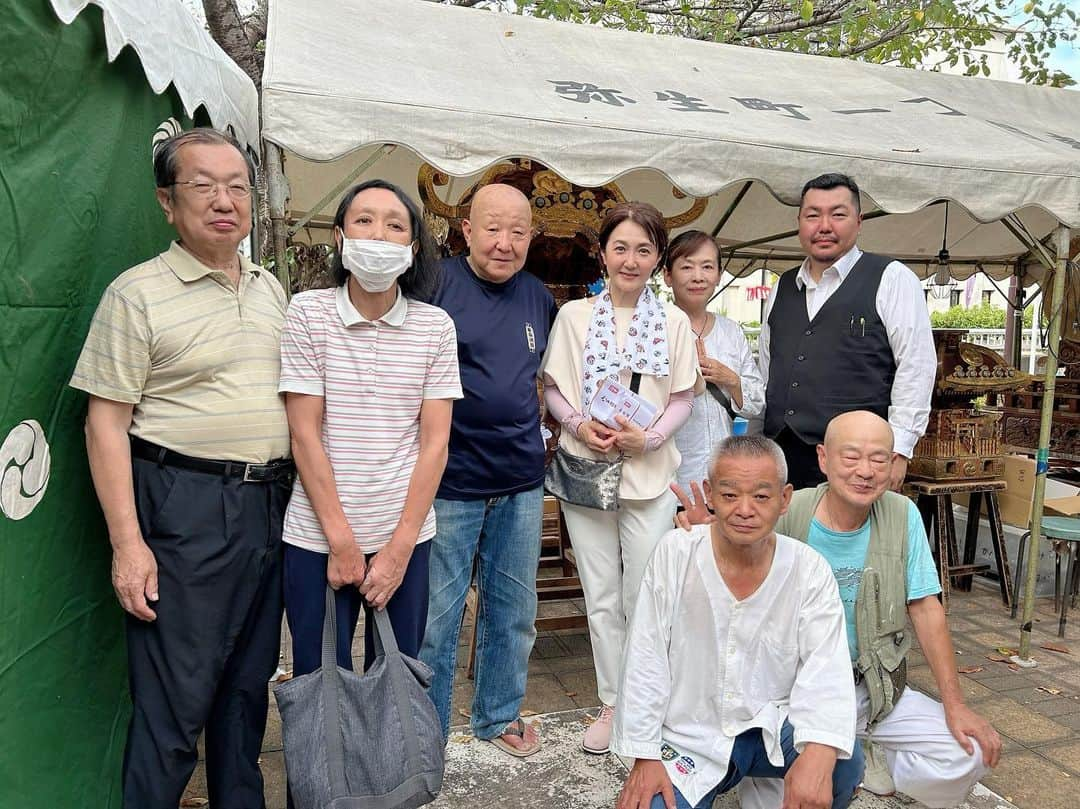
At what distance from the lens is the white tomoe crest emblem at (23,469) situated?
177 centimetres

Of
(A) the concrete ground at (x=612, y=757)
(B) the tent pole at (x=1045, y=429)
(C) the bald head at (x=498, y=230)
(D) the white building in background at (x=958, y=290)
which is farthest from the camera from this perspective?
(D) the white building in background at (x=958, y=290)

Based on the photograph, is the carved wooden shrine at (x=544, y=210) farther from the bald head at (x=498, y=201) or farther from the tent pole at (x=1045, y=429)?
the tent pole at (x=1045, y=429)

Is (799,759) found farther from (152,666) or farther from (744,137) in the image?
(744,137)

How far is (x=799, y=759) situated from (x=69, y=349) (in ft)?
6.69

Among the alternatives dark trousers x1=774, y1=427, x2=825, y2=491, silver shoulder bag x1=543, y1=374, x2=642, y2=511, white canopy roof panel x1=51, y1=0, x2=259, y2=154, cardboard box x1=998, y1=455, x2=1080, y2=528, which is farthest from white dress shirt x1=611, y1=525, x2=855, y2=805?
cardboard box x1=998, y1=455, x2=1080, y2=528

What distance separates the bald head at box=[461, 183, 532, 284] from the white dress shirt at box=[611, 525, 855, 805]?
3.56ft

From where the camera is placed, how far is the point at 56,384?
1948 millimetres

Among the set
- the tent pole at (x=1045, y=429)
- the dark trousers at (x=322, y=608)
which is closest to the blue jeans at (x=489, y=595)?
the dark trousers at (x=322, y=608)

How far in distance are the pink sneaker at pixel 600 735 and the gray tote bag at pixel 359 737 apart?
99cm

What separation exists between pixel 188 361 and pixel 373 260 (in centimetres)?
52

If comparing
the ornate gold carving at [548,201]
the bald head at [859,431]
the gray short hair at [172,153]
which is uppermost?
the ornate gold carving at [548,201]

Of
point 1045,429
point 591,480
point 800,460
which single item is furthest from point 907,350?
point 1045,429

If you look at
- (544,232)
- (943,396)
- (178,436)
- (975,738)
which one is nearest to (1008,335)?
(943,396)

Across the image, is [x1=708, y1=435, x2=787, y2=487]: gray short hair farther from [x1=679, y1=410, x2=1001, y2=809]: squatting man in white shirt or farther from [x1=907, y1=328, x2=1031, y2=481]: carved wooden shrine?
[x1=907, y1=328, x2=1031, y2=481]: carved wooden shrine
